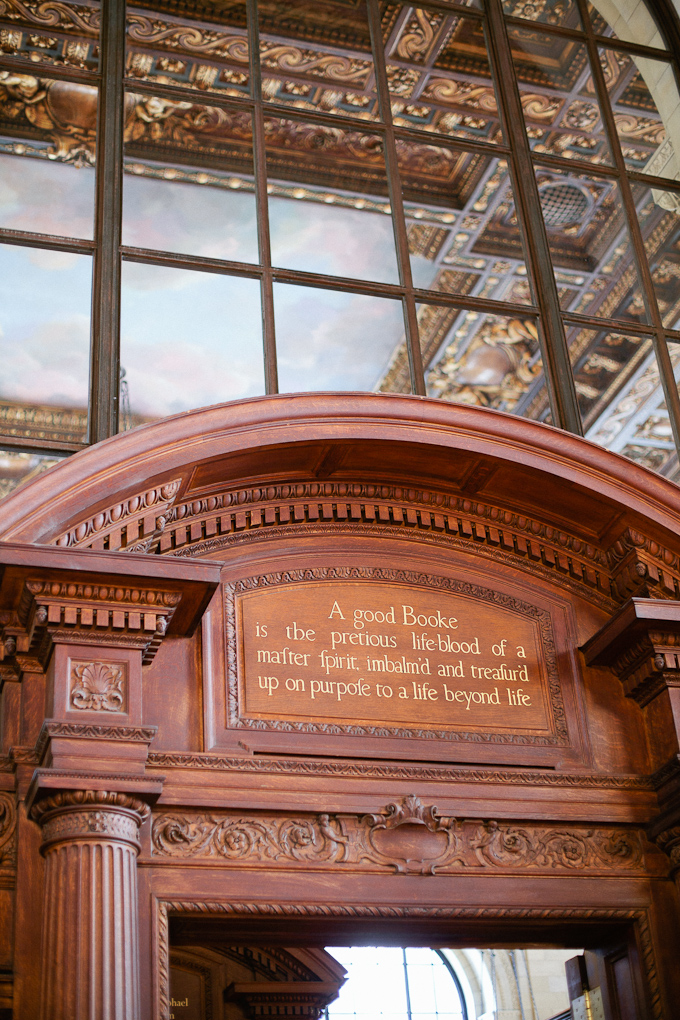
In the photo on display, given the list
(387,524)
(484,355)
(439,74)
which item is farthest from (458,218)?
(484,355)

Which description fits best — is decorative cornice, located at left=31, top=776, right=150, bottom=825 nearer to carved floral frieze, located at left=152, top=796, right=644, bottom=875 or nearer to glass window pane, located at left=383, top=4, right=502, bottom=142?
carved floral frieze, located at left=152, top=796, right=644, bottom=875

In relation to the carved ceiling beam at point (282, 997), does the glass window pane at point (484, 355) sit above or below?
above

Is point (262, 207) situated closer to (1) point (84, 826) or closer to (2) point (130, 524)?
(2) point (130, 524)

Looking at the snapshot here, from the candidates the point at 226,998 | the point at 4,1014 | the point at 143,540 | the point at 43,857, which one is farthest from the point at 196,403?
the point at 226,998

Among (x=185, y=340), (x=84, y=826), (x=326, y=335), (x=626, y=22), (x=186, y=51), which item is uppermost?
(x=626, y=22)

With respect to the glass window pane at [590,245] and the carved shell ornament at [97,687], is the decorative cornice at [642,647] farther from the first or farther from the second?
the glass window pane at [590,245]

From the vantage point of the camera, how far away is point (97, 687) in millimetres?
4203

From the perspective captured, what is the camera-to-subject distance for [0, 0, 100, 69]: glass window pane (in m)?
6.14

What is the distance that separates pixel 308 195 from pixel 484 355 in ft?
12.6

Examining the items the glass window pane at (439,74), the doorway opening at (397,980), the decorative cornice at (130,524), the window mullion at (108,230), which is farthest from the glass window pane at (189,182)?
the doorway opening at (397,980)

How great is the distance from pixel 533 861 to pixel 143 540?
1.89 metres

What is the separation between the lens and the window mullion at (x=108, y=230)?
5230 mm

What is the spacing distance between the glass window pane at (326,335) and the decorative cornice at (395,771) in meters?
2.11

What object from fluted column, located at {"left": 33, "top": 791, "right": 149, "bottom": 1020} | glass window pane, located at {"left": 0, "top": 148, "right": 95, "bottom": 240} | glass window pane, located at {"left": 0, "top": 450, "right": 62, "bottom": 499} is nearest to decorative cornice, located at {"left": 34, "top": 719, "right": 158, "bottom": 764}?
fluted column, located at {"left": 33, "top": 791, "right": 149, "bottom": 1020}
